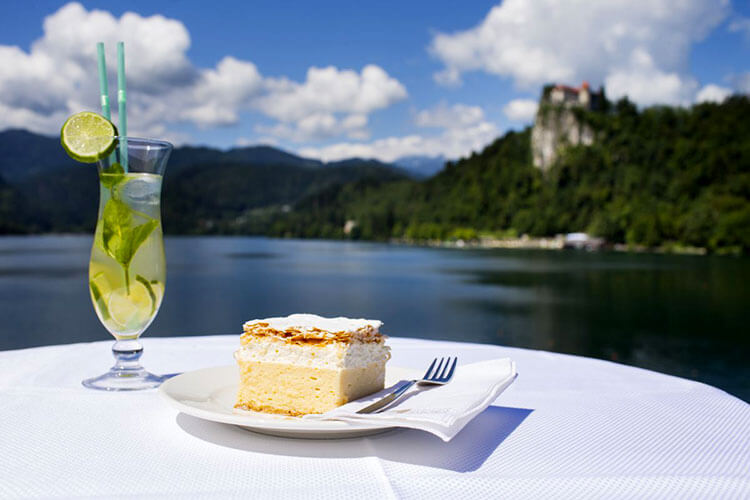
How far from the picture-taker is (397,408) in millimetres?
911

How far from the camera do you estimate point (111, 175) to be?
1294 mm

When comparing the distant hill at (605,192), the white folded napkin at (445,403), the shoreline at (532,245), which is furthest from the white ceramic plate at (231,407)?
the distant hill at (605,192)

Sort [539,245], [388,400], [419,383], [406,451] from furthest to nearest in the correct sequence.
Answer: [539,245] < [419,383] < [388,400] < [406,451]

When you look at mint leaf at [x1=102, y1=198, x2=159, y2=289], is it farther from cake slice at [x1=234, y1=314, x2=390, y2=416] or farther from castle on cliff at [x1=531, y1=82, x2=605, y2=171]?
castle on cliff at [x1=531, y1=82, x2=605, y2=171]

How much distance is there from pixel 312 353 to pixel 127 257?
49 cm

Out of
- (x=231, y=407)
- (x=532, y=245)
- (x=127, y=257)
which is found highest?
(x=127, y=257)

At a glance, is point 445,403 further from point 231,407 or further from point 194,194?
point 194,194

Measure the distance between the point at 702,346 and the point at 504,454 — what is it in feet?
67.8

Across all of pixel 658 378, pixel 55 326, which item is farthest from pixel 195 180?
pixel 658 378

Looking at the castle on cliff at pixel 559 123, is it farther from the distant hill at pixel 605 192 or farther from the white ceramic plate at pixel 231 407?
the white ceramic plate at pixel 231 407

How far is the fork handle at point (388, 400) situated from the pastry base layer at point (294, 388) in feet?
0.24

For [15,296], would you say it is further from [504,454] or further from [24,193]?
[24,193]

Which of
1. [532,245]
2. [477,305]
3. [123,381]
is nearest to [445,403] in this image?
[123,381]

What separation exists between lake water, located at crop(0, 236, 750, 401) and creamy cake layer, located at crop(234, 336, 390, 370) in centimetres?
1462
